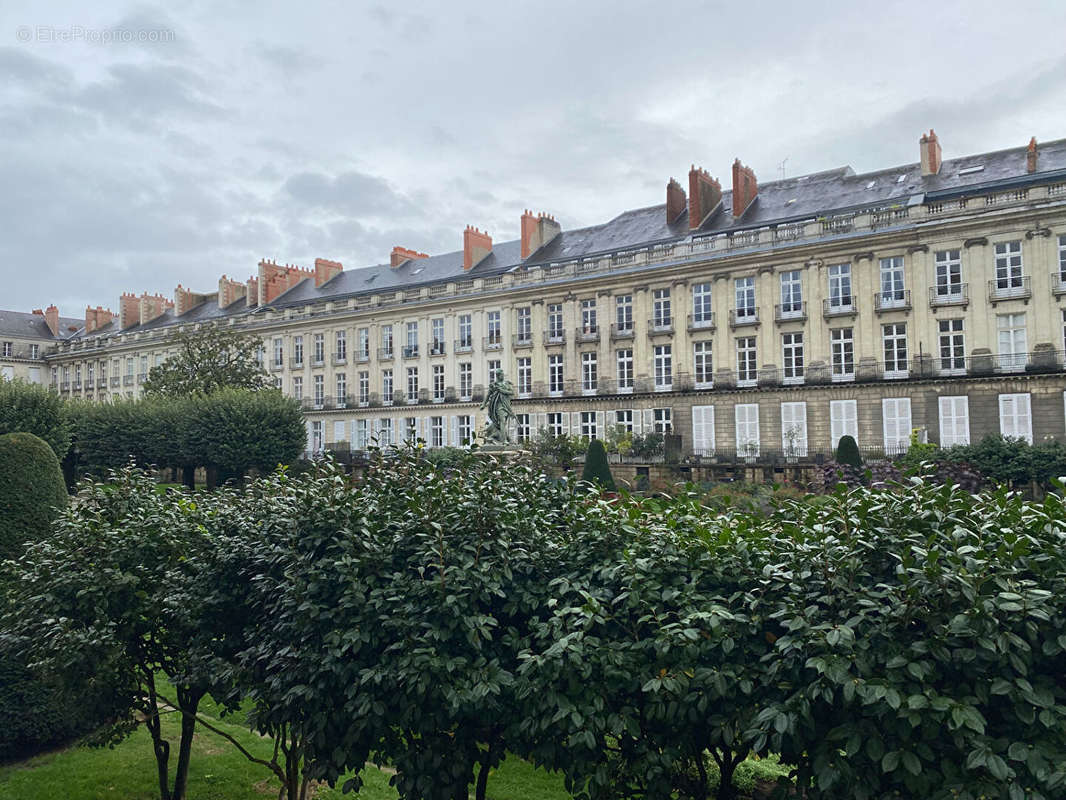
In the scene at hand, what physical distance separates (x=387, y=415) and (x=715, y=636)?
166 feet

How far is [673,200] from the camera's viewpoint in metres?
47.0

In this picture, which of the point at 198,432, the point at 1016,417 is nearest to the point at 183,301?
the point at 198,432

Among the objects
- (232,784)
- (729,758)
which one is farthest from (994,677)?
(232,784)

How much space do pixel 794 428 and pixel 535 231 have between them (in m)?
22.5

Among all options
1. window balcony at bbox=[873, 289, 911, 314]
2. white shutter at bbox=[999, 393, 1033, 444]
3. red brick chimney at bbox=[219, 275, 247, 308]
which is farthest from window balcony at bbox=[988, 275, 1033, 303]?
red brick chimney at bbox=[219, 275, 247, 308]

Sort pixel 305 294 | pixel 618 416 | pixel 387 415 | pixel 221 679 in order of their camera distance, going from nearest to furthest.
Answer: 1. pixel 221 679
2. pixel 618 416
3. pixel 387 415
4. pixel 305 294

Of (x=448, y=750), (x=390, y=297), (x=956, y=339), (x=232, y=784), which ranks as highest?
(x=390, y=297)

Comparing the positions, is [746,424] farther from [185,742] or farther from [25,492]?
[185,742]

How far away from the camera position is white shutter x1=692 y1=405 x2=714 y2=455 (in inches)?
1628

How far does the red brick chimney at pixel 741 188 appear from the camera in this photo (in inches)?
1702

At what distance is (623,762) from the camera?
5672mm

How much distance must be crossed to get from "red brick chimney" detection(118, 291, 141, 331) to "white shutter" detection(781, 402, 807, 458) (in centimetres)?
6308

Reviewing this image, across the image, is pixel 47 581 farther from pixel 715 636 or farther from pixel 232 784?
pixel 715 636

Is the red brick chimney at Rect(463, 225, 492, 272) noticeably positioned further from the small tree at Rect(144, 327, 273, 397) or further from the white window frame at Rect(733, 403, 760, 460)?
the white window frame at Rect(733, 403, 760, 460)
